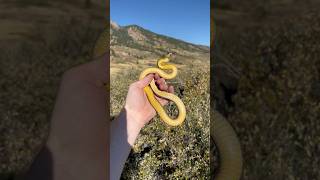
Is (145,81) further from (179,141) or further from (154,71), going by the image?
(179,141)

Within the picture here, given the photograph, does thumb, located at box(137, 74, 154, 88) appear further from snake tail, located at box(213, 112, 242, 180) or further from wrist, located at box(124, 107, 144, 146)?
snake tail, located at box(213, 112, 242, 180)

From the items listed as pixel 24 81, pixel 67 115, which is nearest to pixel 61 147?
pixel 67 115

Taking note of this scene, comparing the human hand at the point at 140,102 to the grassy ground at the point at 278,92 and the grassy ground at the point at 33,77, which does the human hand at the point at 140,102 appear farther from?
the grassy ground at the point at 33,77

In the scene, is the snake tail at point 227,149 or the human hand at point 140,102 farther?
the snake tail at point 227,149

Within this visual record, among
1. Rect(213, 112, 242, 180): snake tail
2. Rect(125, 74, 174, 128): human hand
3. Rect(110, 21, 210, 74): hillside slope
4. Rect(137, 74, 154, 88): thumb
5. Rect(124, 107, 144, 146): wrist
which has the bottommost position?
Rect(213, 112, 242, 180): snake tail

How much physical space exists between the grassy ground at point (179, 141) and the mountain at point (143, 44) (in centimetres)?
14

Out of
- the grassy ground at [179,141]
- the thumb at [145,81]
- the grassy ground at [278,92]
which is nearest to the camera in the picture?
the thumb at [145,81]

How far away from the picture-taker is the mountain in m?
2.70

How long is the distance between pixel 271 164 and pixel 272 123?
22 centimetres

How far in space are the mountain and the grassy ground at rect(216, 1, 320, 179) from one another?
0.21 meters

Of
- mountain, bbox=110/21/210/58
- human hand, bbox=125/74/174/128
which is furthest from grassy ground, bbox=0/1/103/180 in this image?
human hand, bbox=125/74/174/128

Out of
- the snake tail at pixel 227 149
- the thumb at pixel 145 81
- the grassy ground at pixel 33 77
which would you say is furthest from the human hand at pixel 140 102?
the grassy ground at pixel 33 77

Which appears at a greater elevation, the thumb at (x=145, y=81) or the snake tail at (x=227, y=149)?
the thumb at (x=145, y=81)

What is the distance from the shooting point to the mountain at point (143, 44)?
106 inches
